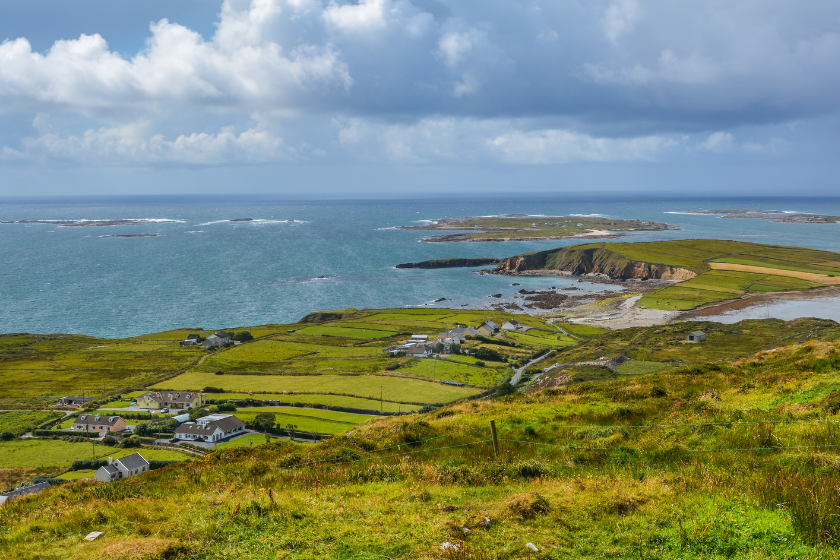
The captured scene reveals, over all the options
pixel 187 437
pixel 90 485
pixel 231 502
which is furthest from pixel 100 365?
pixel 231 502

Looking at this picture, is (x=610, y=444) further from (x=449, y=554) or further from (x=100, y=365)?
(x=100, y=365)

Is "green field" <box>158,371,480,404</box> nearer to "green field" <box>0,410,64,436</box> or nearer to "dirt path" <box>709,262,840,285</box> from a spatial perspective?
"green field" <box>0,410,64,436</box>

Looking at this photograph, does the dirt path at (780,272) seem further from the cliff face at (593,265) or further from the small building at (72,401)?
the small building at (72,401)

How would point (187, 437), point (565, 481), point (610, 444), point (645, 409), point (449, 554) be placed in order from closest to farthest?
point (449, 554) → point (565, 481) → point (610, 444) → point (645, 409) → point (187, 437)

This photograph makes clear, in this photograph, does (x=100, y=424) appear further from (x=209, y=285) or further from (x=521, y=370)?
(x=209, y=285)

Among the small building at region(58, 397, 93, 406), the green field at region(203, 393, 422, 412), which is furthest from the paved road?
the small building at region(58, 397, 93, 406)

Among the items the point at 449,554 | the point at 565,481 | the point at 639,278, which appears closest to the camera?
the point at 449,554

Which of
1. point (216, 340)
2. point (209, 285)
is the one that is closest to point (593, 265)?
point (209, 285)
